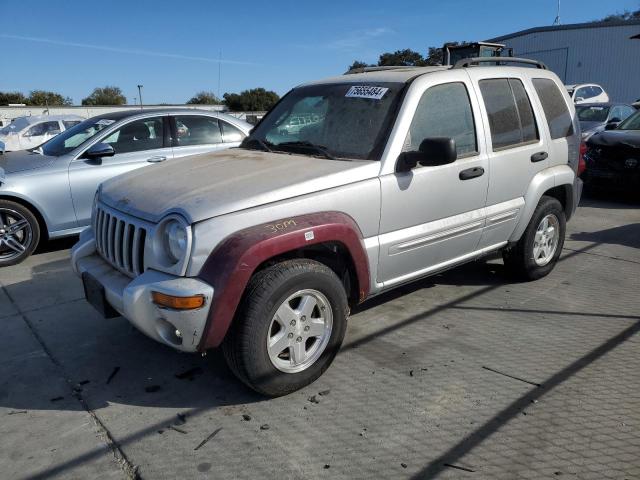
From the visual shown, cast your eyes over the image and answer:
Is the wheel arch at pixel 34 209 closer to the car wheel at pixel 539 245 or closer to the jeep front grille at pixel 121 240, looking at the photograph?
the jeep front grille at pixel 121 240

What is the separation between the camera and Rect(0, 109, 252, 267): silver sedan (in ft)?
19.4

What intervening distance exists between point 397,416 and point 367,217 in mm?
1202

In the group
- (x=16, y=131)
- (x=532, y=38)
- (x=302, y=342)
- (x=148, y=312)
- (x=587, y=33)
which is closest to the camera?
(x=148, y=312)

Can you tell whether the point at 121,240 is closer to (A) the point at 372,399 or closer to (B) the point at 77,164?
(A) the point at 372,399

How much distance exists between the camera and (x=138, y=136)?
6.62 meters

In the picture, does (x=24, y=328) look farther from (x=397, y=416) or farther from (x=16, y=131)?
(x=16, y=131)

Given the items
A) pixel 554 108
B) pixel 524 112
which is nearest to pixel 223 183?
pixel 524 112

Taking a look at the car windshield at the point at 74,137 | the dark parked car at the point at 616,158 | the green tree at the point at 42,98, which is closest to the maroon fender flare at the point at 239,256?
the car windshield at the point at 74,137

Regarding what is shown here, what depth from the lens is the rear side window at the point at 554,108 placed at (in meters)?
4.75

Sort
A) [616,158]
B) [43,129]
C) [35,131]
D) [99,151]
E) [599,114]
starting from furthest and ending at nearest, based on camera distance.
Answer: [43,129] < [35,131] < [599,114] < [616,158] < [99,151]

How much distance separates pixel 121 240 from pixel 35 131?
15.3m

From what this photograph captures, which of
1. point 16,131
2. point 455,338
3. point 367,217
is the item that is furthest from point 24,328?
point 16,131

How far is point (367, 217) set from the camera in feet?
11.1

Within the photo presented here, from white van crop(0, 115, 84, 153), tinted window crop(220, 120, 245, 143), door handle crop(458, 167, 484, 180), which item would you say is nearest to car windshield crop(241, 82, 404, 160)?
door handle crop(458, 167, 484, 180)
